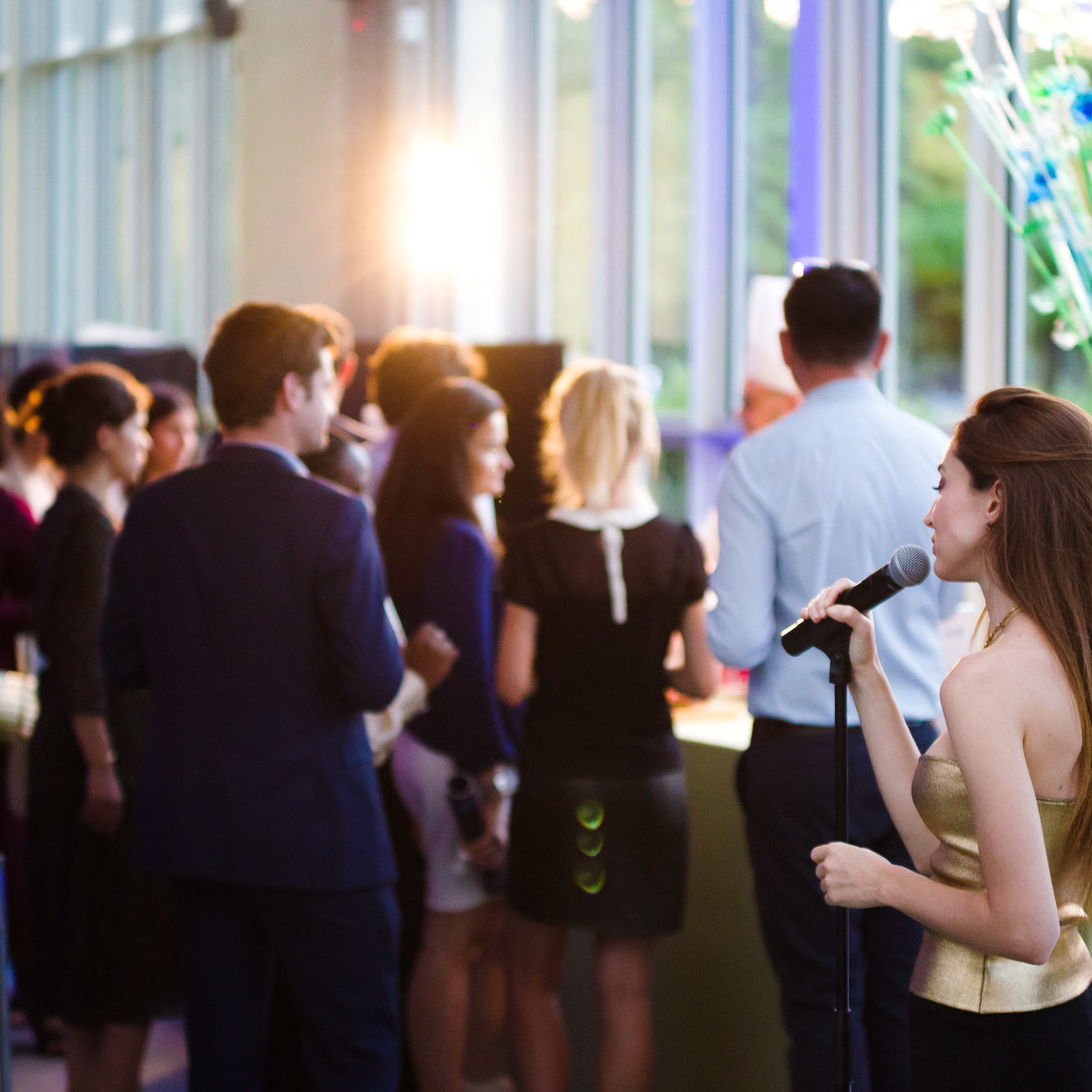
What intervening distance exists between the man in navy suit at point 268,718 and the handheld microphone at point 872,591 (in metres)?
0.73

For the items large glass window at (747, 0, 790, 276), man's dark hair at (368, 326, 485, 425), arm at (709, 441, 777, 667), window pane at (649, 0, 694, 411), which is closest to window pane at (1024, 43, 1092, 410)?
large glass window at (747, 0, 790, 276)

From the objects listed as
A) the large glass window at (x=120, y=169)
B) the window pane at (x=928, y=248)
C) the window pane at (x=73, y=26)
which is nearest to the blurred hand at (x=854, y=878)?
the window pane at (x=928, y=248)

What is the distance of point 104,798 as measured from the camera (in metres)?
2.62

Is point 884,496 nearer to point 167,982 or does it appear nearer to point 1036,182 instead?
point 1036,182

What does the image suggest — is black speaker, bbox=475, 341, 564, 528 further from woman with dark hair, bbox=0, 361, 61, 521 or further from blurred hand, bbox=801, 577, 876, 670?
blurred hand, bbox=801, 577, 876, 670

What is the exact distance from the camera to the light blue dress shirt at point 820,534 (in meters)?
2.09

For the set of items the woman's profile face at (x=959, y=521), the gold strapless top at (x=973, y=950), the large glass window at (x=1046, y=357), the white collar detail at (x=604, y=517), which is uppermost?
the large glass window at (x=1046, y=357)

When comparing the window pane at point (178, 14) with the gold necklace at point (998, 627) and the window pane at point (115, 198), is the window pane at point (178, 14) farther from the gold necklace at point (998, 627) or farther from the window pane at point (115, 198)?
the gold necklace at point (998, 627)

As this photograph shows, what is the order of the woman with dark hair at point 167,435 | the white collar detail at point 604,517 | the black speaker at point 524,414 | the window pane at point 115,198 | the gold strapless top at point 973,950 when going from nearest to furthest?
the gold strapless top at point 973,950, the white collar detail at point 604,517, the woman with dark hair at point 167,435, the black speaker at point 524,414, the window pane at point 115,198

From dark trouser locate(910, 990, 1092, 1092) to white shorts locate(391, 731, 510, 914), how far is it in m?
1.36

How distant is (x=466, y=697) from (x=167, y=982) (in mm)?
803

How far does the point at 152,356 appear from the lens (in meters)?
4.94

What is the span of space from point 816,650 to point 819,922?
41cm

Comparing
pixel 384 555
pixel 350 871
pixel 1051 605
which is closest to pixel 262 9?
pixel 384 555
